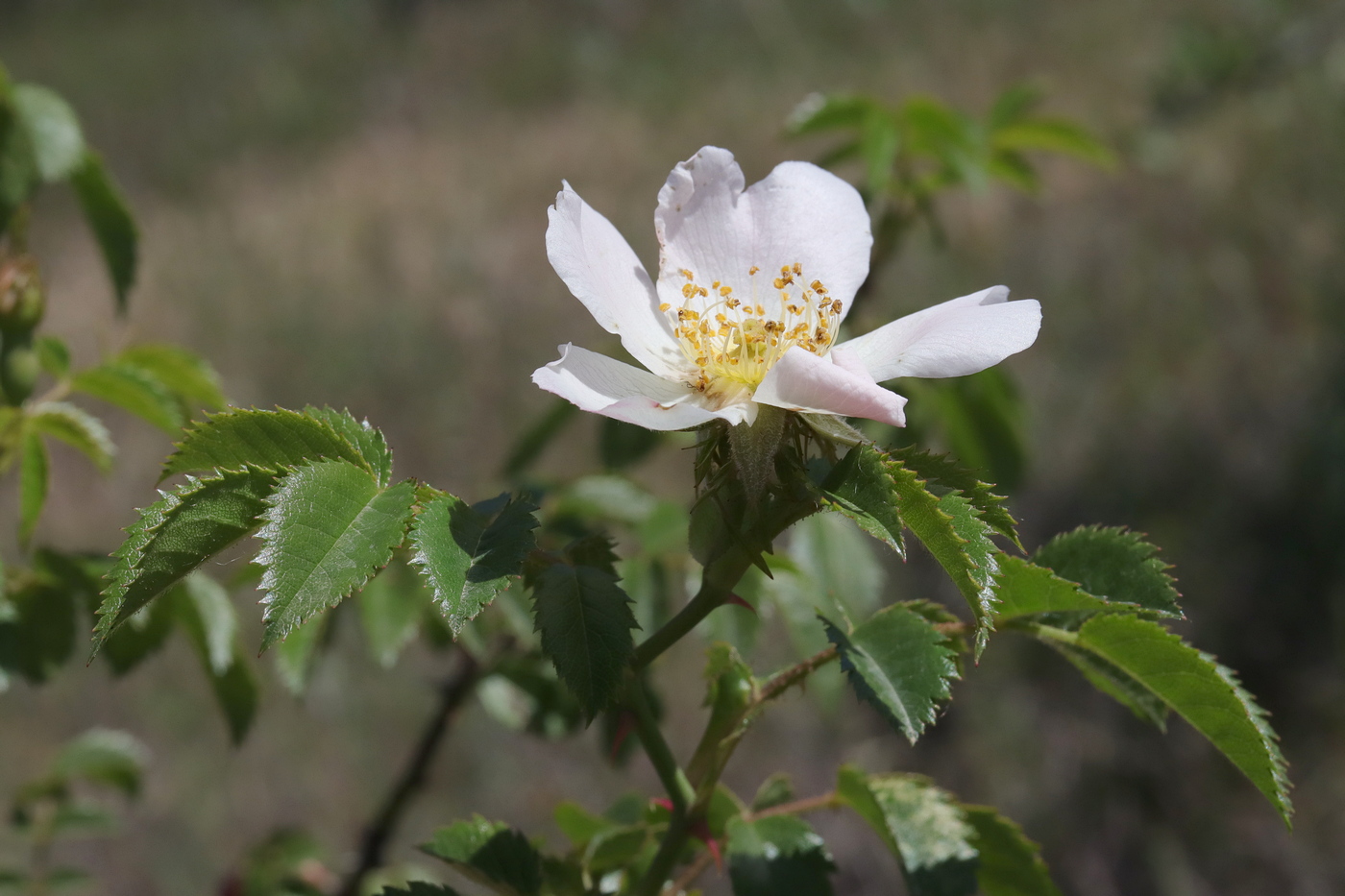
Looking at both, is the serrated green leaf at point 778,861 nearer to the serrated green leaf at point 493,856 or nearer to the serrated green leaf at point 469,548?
the serrated green leaf at point 493,856

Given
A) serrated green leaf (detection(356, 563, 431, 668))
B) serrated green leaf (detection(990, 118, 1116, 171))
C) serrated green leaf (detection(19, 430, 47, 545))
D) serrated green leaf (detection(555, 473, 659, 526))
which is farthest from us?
serrated green leaf (detection(990, 118, 1116, 171))

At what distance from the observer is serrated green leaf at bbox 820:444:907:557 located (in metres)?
0.78

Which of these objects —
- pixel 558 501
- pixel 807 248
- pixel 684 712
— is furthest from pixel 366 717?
pixel 807 248

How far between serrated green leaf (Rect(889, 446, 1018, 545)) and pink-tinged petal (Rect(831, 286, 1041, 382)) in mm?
82

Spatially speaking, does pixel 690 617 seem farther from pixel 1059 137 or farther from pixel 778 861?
pixel 1059 137

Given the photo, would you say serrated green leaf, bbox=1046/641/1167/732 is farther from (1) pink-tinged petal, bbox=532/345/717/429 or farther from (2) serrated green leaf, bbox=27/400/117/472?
(2) serrated green leaf, bbox=27/400/117/472

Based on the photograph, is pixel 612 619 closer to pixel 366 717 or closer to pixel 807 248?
pixel 807 248

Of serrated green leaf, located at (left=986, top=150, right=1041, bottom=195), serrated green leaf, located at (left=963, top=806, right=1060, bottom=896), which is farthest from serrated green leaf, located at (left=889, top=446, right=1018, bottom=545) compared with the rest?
serrated green leaf, located at (left=986, top=150, right=1041, bottom=195)

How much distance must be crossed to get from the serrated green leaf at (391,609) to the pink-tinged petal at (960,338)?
3.31ft

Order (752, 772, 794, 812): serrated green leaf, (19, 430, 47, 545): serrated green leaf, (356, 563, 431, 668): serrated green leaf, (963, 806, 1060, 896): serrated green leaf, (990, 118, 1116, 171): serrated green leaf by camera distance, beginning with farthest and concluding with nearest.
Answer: (990, 118, 1116, 171): serrated green leaf < (356, 563, 431, 668): serrated green leaf < (19, 430, 47, 545): serrated green leaf < (752, 772, 794, 812): serrated green leaf < (963, 806, 1060, 896): serrated green leaf

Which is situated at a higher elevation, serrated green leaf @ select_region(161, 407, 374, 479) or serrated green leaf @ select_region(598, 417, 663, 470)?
serrated green leaf @ select_region(161, 407, 374, 479)

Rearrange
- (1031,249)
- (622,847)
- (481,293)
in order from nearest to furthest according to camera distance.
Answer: (622,847), (1031,249), (481,293)

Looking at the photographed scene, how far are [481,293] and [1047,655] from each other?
5.96 metres

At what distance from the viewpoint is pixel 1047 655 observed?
4.77m
